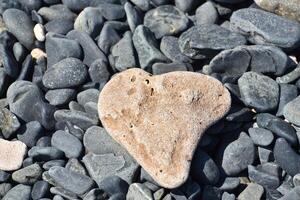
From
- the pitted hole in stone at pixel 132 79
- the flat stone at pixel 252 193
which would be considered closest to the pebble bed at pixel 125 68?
the flat stone at pixel 252 193

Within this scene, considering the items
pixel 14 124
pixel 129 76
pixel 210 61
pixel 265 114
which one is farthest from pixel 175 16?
pixel 14 124

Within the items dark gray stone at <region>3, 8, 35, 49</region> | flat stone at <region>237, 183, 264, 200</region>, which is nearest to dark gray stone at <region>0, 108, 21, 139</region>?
dark gray stone at <region>3, 8, 35, 49</region>

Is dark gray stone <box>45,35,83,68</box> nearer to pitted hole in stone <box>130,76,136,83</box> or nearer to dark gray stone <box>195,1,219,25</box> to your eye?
pitted hole in stone <box>130,76,136,83</box>

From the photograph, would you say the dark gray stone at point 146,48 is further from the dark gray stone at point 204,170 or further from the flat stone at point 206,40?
the dark gray stone at point 204,170

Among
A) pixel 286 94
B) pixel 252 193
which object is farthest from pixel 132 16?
pixel 252 193

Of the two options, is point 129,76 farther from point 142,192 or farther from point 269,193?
point 269,193

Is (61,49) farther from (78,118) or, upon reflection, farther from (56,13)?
(78,118)
